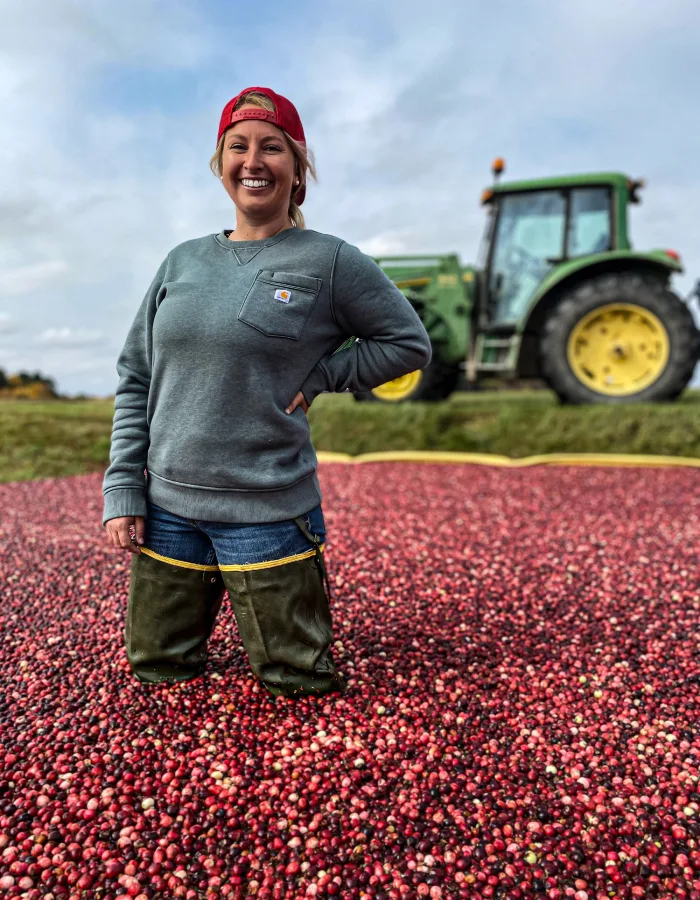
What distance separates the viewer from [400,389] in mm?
7773

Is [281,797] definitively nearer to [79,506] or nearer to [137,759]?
[137,759]

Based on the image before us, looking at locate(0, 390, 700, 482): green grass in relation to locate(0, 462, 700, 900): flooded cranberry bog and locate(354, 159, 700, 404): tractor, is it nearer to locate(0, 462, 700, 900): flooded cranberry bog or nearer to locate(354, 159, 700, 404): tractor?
locate(354, 159, 700, 404): tractor

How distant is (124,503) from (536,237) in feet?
20.9

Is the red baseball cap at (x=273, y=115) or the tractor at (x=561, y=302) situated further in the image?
the tractor at (x=561, y=302)

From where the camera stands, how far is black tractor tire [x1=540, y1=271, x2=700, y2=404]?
654 cm

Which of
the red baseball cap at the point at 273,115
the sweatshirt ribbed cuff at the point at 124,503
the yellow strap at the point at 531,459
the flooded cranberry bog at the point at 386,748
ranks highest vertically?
the red baseball cap at the point at 273,115

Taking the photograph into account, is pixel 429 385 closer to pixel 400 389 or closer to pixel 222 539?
pixel 400 389

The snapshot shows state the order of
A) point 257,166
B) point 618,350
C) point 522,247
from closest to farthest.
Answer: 1. point 257,166
2. point 618,350
3. point 522,247

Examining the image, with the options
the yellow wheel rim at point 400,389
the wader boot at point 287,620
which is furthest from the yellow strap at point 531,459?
the wader boot at point 287,620

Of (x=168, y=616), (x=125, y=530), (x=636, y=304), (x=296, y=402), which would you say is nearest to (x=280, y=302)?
(x=296, y=402)

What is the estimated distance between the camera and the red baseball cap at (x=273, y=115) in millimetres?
1839

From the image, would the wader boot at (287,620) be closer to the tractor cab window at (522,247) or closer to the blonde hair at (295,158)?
the blonde hair at (295,158)

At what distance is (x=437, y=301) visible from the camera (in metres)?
7.47

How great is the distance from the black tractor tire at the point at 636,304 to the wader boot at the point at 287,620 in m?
5.36
